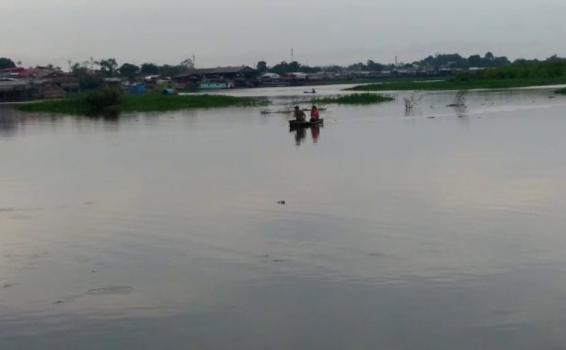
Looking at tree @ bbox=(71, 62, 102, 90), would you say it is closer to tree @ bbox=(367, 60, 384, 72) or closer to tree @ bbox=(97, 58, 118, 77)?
tree @ bbox=(97, 58, 118, 77)

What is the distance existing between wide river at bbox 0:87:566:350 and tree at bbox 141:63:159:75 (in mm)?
93884

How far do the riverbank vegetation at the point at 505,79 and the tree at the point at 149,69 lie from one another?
44187 mm

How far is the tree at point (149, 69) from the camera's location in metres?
110

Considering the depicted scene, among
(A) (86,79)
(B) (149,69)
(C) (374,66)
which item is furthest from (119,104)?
(C) (374,66)

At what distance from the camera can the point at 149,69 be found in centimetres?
11031

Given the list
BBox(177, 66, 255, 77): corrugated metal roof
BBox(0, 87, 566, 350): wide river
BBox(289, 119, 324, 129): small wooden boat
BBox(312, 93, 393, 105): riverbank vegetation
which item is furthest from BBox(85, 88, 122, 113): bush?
BBox(177, 66, 255, 77): corrugated metal roof

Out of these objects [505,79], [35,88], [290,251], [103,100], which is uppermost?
[35,88]

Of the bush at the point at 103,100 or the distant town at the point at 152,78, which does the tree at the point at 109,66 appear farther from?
the bush at the point at 103,100

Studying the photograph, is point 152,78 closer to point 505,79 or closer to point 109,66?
point 109,66

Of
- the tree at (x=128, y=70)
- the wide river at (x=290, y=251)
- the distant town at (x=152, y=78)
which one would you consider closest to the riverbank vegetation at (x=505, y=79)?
the distant town at (x=152, y=78)

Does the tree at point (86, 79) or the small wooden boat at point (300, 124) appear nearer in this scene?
the small wooden boat at point (300, 124)

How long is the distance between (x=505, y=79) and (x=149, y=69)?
54359 millimetres

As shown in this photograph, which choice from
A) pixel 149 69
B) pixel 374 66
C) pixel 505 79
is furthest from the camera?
pixel 374 66

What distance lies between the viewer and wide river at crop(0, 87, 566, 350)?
20.4ft
